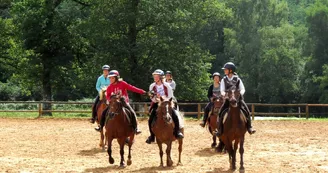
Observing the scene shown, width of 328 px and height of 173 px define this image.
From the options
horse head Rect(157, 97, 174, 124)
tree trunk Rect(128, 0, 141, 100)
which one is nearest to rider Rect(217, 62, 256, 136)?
horse head Rect(157, 97, 174, 124)

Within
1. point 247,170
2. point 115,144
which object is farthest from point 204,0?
point 247,170

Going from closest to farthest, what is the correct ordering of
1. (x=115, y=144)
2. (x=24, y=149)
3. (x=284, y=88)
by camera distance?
(x=24, y=149) < (x=115, y=144) < (x=284, y=88)

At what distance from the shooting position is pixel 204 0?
40.4 m

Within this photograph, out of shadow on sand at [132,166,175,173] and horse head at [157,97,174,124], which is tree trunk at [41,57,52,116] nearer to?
shadow on sand at [132,166,175,173]

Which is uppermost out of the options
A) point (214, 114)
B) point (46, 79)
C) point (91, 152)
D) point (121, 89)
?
point (46, 79)

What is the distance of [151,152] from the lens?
15.6 metres

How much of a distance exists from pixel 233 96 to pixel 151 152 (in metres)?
4.87

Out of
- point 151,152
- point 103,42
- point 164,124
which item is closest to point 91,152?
point 151,152

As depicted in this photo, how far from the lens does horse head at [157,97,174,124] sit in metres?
12.1

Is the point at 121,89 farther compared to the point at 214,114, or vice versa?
the point at 214,114

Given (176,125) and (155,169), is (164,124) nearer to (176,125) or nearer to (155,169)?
(176,125)

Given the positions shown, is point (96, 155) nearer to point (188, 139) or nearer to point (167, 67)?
point (188, 139)

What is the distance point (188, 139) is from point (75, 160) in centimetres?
666

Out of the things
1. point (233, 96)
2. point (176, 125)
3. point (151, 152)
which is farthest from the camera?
point (151, 152)
